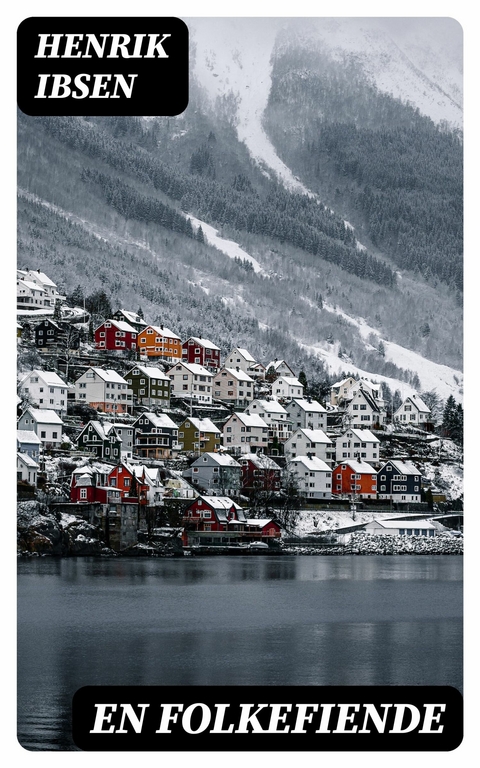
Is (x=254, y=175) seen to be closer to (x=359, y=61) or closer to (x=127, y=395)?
(x=127, y=395)

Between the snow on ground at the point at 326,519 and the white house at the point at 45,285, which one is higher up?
the white house at the point at 45,285

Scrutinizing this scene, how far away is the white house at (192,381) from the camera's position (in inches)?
818

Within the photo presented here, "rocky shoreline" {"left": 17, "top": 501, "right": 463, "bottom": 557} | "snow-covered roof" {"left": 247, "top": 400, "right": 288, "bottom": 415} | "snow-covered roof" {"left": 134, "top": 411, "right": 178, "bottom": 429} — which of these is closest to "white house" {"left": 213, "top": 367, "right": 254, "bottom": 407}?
"snow-covered roof" {"left": 247, "top": 400, "right": 288, "bottom": 415}

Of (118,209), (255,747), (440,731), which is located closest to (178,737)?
(255,747)

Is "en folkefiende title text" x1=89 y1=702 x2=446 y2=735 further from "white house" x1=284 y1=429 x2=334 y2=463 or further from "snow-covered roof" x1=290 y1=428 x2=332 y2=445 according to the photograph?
"snow-covered roof" x1=290 y1=428 x2=332 y2=445

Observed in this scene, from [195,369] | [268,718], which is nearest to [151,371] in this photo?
[195,369]

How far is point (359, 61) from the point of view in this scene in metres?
12.4

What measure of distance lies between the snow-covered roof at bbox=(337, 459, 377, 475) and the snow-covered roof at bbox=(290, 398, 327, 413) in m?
1.49

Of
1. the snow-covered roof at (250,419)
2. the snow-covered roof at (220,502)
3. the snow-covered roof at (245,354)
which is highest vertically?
the snow-covered roof at (245,354)

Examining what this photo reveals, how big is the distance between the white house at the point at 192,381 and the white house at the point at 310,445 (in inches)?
79.0

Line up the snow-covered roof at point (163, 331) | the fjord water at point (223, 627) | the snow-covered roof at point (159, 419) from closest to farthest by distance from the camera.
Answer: the fjord water at point (223, 627)
the snow-covered roof at point (159, 419)
the snow-covered roof at point (163, 331)

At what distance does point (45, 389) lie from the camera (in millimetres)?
18250

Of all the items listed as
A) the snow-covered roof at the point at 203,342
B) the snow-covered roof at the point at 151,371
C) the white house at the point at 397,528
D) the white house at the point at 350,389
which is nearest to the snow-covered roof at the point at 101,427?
the snow-covered roof at the point at 151,371

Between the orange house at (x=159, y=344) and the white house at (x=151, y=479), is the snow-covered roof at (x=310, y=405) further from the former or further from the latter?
the white house at (x=151, y=479)
